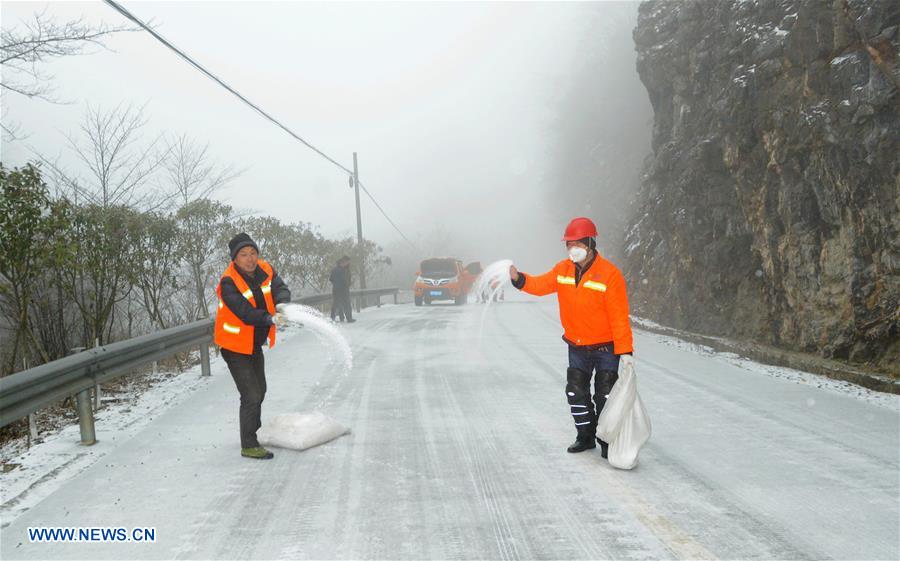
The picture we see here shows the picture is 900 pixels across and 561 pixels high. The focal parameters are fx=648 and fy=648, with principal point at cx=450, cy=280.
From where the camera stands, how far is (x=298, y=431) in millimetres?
5652

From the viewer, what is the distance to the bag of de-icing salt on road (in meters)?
4.85

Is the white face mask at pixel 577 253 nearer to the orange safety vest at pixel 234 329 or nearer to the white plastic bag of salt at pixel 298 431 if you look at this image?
the orange safety vest at pixel 234 329

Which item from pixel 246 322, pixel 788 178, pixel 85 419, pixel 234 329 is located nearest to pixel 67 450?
pixel 85 419

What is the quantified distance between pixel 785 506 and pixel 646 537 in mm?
1090

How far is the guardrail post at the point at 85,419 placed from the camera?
235 inches

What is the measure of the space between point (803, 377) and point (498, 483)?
586cm

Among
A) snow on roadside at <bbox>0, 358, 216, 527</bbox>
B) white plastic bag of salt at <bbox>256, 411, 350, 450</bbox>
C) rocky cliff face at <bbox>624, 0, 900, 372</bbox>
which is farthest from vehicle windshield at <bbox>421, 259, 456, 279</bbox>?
white plastic bag of salt at <bbox>256, 411, 350, 450</bbox>

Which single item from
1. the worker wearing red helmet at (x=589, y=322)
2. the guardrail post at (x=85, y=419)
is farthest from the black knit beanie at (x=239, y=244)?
the worker wearing red helmet at (x=589, y=322)

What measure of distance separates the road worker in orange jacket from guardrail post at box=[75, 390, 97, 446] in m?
1.64

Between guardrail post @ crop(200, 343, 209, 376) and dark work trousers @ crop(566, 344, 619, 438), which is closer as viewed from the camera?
dark work trousers @ crop(566, 344, 619, 438)

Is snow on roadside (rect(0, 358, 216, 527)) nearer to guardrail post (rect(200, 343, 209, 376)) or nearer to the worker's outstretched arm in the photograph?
guardrail post (rect(200, 343, 209, 376))

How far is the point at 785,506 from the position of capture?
408cm

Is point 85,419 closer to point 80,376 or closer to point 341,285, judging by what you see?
point 80,376

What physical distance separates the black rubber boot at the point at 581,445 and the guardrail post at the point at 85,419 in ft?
14.2
